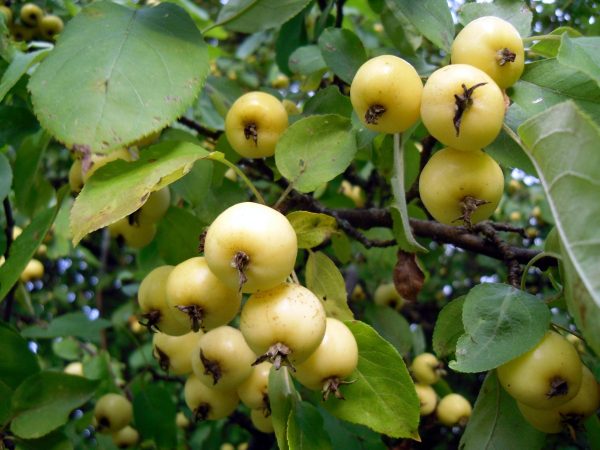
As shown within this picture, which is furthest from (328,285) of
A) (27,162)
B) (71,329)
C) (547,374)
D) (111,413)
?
(71,329)

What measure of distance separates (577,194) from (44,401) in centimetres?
101

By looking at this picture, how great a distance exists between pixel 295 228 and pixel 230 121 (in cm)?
28

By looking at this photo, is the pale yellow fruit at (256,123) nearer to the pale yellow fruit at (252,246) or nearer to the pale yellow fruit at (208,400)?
the pale yellow fruit at (252,246)

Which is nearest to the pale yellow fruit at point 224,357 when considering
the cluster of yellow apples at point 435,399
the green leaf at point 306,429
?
the green leaf at point 306,429

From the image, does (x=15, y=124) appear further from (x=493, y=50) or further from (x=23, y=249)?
(x=493, y=50)

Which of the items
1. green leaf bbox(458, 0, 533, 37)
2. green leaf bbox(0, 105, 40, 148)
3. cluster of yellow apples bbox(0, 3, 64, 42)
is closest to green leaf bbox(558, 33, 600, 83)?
green leaf bbox(458, 0, 533, 37)

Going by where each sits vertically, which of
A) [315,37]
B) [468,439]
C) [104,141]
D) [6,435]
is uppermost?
[104,141]

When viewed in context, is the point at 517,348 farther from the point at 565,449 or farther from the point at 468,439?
the point at 565,449

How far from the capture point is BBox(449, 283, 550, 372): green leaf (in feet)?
2.31

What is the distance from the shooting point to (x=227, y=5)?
111 cm

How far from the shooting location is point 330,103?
3.36 ft

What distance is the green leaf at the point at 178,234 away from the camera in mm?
1063

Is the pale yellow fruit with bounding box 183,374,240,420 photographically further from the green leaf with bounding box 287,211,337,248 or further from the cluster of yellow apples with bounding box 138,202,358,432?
the green leaf with bounding box 287,211,337,248

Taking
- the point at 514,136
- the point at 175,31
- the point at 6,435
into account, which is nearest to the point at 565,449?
the point at 514,136
